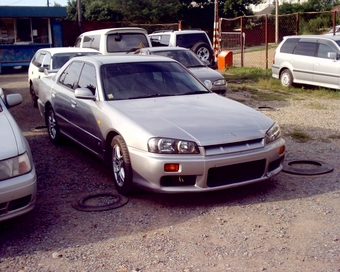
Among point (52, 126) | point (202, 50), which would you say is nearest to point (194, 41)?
point (202, 50)

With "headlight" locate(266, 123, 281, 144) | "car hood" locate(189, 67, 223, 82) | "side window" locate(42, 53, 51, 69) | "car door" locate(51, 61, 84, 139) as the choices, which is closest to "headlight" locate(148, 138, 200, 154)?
"headlight" locate(266, 123, 281, 144)

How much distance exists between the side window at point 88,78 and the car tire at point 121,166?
3.59ft

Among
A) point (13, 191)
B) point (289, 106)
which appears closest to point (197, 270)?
point (13, 191)

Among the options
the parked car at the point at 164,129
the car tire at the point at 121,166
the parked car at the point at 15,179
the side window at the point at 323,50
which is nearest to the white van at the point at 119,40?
Answer: the side window at the point at 323,50

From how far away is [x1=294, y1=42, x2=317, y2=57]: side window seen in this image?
1382 cm

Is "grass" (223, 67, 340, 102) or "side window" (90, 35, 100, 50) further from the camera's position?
"side window" (90, 35, 100, 50)

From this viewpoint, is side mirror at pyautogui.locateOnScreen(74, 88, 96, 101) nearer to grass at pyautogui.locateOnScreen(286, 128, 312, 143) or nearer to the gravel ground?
the gravel ground

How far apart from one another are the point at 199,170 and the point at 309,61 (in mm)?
9680

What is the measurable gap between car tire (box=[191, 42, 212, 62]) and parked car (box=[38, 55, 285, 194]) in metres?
9.38

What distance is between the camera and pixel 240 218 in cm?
494

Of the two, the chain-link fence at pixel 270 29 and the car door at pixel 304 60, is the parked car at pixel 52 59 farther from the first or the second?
the chain-link fence at pixel 270 29

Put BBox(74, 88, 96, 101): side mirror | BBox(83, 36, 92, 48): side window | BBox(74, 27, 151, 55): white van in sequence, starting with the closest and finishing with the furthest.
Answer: BBox(74, 88, 96, 101): side mirror → BBox(74, 27, 151, 55): white van → BBox(83, 36, 92, 48): side window

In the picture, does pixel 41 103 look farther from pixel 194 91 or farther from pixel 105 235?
pixel 105 235

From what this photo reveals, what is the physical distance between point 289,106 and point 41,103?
5.73 m
